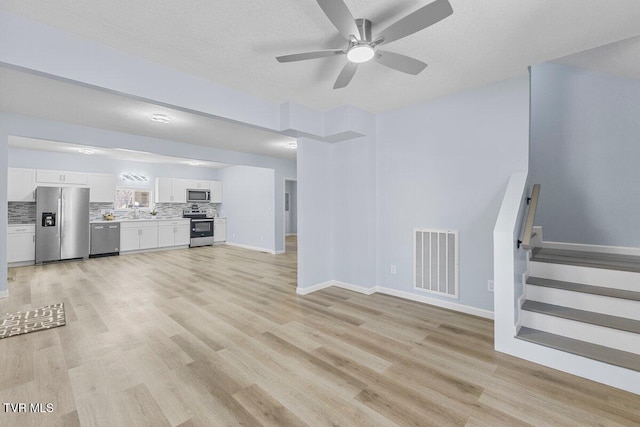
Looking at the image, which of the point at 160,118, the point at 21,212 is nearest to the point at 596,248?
the point at 160,118

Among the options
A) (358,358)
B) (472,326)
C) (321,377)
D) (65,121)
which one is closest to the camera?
(321,377)

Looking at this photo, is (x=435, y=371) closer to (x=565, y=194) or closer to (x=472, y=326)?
(x=472, y=326)

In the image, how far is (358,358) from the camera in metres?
2.32

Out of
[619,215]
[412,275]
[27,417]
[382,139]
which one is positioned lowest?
[27,417]

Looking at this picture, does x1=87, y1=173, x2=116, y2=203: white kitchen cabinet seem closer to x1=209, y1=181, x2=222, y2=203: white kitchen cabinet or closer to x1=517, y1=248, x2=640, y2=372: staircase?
x1=209, y1=181, x2=222, y2=203: white kitchen cabinet

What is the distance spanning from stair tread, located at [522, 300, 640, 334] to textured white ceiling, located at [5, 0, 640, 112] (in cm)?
227

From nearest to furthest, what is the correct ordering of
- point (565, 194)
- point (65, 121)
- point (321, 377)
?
point (321, 377)
point (565, 194)
point (65, 121)

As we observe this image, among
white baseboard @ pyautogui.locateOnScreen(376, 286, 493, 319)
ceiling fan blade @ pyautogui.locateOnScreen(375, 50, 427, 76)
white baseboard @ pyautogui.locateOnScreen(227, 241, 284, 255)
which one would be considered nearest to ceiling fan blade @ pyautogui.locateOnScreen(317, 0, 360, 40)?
ceiling fan blade @ pyautogui.locateOnScreen(375, 50, 427, 76)

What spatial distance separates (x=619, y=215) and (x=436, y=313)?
8.99 feet

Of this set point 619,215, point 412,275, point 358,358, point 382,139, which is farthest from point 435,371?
point 619,215

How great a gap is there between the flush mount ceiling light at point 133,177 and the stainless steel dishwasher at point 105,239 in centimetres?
140

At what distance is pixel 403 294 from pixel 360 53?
3.02 m

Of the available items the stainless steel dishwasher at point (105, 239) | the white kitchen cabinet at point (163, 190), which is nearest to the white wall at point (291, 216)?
the white kitchen cabinet at point (163, 190)

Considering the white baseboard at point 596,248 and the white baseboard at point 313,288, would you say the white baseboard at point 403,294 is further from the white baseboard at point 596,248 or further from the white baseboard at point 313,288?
the white baseboard at point 596,248
